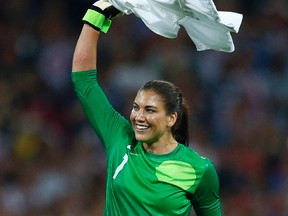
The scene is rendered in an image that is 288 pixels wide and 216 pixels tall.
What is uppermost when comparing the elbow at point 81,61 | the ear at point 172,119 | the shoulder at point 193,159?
the elbow at point 81,61

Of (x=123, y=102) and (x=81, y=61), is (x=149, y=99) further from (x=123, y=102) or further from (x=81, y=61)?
(x=123, y=102)

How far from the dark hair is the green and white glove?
0.39 metres

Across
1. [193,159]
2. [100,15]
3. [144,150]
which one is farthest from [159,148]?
[100,15]

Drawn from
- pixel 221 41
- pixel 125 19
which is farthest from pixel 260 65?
pixel 221 41

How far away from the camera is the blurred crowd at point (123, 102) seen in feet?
30.2

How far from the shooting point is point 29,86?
9.94 m

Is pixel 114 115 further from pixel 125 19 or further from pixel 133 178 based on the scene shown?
pixel 125 19

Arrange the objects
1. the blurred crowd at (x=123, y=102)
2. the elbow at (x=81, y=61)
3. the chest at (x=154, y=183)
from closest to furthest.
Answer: the chest at (x=154, y=183), the elbow at (x=81, y=61), the blurred crowd at (x=123, y=102)

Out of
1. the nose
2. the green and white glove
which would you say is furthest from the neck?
the green and white glove

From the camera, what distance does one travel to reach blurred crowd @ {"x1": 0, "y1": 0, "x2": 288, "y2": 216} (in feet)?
30.2

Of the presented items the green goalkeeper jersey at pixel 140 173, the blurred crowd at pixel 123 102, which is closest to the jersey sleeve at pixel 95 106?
the green goalkeeper jersey at pixel 140 173

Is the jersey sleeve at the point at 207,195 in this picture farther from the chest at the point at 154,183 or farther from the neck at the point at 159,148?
the neck at the point at 159,148

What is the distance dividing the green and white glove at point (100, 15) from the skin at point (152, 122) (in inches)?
16.2

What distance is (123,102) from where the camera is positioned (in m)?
9.69
